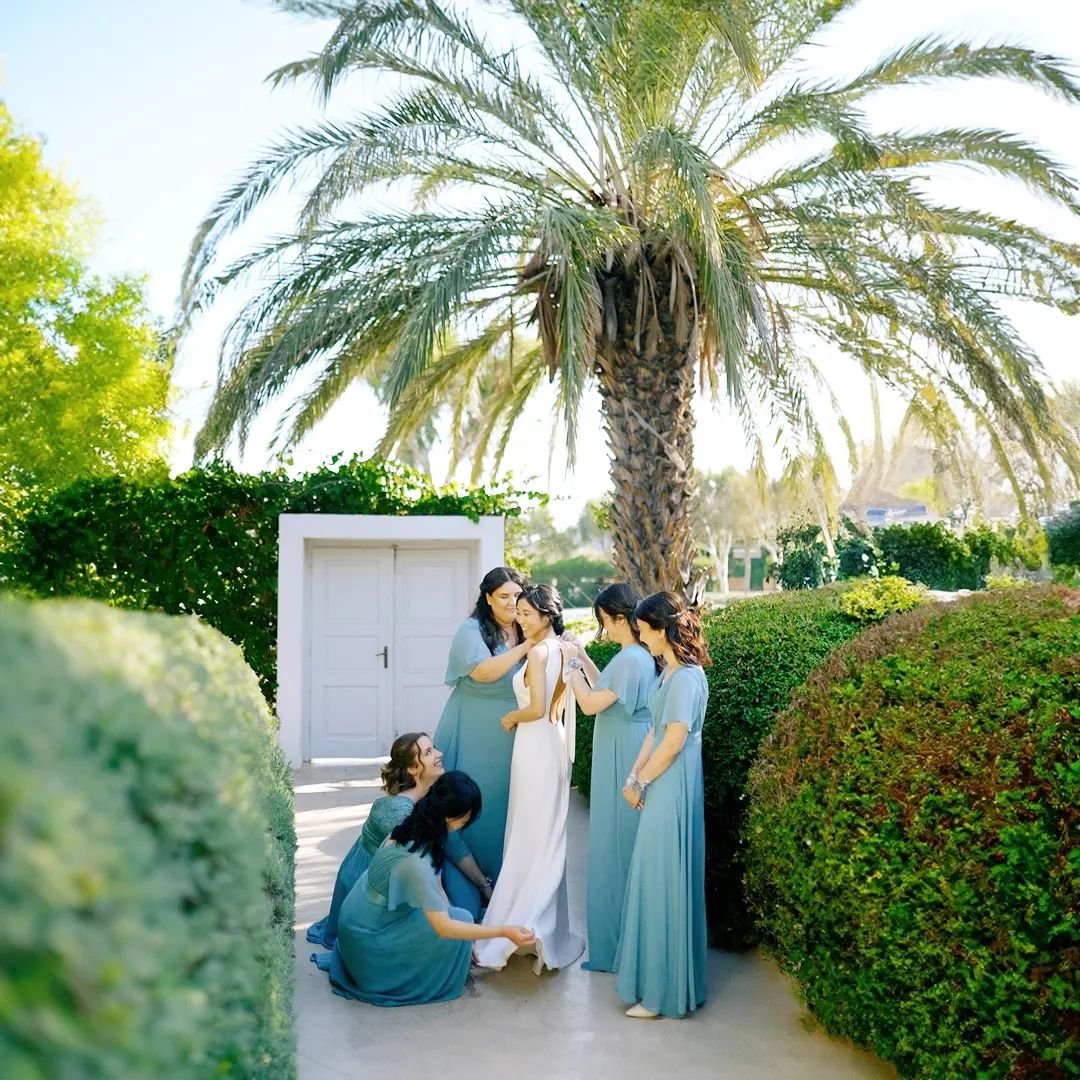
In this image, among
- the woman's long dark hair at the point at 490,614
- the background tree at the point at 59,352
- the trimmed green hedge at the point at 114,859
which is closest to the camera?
the trimmed green hedge at the point at 114,859

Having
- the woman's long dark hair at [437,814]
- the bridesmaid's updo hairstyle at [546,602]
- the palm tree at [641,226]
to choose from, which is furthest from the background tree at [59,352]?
the woman's long dark hair at [437,814]

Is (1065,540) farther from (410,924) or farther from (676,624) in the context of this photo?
(410,924)

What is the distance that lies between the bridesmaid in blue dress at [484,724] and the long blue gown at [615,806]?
73 cm

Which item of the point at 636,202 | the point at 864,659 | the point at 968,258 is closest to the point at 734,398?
the point at 636,202

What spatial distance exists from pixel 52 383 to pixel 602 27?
45.8 feet

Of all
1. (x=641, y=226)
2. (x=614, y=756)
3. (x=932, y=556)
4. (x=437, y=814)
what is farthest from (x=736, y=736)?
(x=932, y=556)

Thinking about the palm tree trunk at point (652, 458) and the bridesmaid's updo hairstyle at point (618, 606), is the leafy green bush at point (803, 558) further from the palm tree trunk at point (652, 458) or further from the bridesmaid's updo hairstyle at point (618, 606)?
the bridesmaid's updo hairstyle at point (618, 606)

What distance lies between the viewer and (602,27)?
29.5 ft

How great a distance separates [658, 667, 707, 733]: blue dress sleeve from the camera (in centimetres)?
461

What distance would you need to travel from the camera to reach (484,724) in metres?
5.87

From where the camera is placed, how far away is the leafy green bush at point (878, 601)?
6.94 m

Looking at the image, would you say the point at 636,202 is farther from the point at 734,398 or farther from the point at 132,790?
the point at 132,790

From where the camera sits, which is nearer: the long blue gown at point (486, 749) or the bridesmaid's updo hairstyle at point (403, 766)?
the bridesmaid's updo hairstyle at point (403, 766)

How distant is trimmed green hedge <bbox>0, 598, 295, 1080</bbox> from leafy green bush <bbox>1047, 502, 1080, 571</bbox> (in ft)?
70.0
